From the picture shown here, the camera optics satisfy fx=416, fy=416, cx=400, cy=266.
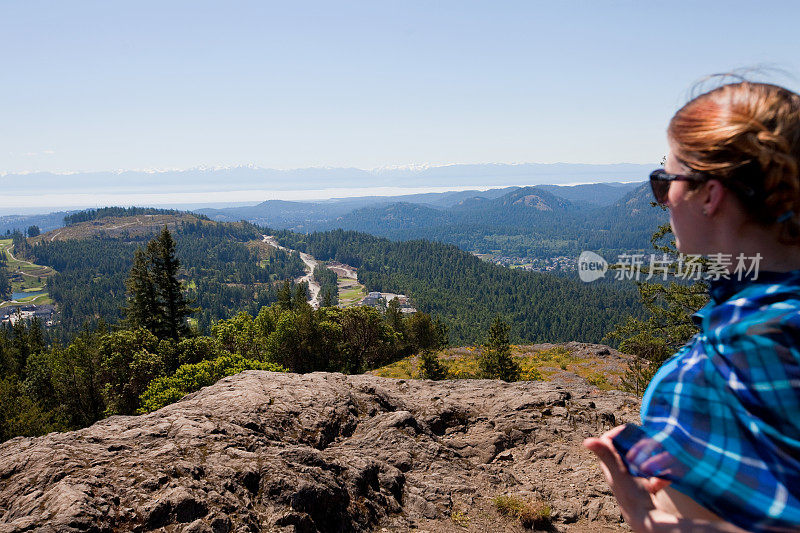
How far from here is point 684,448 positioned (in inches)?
58.2

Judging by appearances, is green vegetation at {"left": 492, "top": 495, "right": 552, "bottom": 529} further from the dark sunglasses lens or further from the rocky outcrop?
the dark sunglasses lens

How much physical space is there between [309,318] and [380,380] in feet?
74.7

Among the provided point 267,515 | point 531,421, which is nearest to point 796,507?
point 267,515

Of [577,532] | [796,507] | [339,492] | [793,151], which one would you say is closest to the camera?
[796,507]

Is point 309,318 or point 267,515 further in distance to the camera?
point 309,318

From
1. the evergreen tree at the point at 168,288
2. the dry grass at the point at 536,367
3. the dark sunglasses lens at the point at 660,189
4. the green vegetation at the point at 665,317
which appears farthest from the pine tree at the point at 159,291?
the dark sunglasses lens at the point at 660,189

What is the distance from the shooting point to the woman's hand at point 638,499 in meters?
1.53

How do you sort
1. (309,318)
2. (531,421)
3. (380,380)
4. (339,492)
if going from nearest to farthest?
1. (339,492)
2. (531,421)
3. (380,380)
4. (309,318)

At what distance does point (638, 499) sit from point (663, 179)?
1.38m

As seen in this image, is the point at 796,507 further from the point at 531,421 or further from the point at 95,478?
the point at 531,421

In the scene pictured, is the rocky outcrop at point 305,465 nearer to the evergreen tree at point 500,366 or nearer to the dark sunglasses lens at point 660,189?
the dark sunglasses lens at point 660,189

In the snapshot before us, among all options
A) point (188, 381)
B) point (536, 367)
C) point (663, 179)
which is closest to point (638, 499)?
point (663, 179)

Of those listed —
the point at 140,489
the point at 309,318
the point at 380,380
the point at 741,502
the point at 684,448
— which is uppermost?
the point at 684,448

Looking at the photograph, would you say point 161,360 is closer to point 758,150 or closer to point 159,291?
point 159,291
